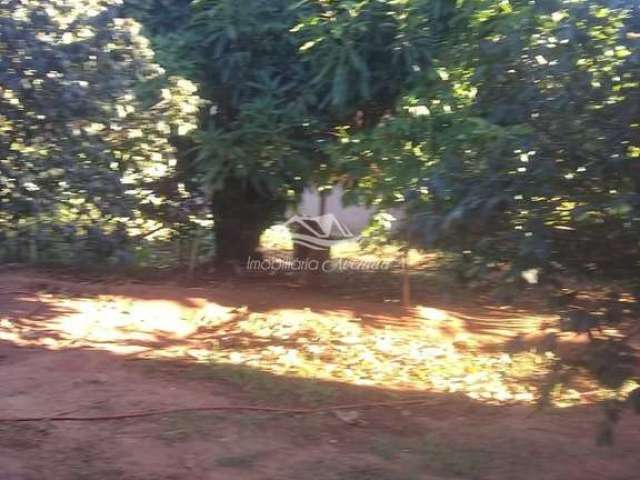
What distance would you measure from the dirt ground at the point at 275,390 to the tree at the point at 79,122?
39.8 inches

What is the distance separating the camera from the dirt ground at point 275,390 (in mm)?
5570

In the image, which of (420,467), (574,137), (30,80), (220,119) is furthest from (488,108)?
(220,119)

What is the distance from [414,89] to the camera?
916 cm

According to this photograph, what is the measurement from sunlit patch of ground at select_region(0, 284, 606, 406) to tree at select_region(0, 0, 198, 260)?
1.02m

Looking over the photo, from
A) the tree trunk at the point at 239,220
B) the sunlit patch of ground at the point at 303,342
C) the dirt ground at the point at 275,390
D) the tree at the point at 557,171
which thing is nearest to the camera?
the tree at the point at 557,171

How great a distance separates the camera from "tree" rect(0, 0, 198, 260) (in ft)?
26.1

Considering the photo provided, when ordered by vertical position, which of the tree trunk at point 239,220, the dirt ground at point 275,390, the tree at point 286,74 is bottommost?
the dirt ground at point 275,390

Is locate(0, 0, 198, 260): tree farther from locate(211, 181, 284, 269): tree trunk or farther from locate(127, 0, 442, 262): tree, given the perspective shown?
locate(211, 181, 284, 269): tree trunk

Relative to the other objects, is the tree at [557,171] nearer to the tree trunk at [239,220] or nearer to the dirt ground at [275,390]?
the dirt ground at [275,390]

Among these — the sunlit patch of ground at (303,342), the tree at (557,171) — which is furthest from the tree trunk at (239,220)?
the tree at (557,171)

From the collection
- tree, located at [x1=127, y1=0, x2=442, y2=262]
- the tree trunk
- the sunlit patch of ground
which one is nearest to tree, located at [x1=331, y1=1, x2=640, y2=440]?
the sunlit patch of ground

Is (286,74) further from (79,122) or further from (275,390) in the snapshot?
(275,390)

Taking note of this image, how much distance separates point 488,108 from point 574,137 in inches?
34.0

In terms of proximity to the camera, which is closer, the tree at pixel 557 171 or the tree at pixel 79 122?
the tree at pixel 557 171
